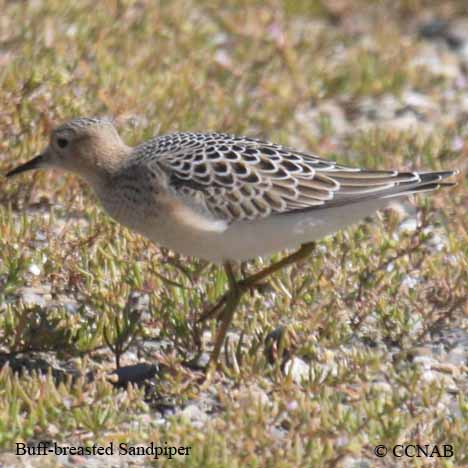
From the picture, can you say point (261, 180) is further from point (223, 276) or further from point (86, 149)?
point (86, 149)

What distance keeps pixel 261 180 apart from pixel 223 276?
0.88 m

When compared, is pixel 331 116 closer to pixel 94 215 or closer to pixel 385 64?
pixel 385 64

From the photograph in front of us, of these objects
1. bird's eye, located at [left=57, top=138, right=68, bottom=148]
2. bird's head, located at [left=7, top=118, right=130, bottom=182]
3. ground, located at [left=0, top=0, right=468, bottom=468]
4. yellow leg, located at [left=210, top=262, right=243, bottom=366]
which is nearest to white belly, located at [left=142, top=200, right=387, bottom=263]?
yellow leg, located at [left=210, top=262, right=243, bottom=366]

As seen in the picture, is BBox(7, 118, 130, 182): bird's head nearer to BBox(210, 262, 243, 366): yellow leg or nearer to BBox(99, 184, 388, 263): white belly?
BBox(99, 184, 388, 263): white belly

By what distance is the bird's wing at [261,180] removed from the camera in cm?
603

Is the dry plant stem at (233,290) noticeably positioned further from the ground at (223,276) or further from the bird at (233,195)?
the ground at (223,276)

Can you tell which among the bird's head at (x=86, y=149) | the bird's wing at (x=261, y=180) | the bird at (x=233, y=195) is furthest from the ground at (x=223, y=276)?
the bird's wing at (x=261, y=180)

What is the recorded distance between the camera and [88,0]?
1013cm

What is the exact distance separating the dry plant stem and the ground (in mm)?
123

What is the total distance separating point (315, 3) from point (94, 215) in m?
4.90

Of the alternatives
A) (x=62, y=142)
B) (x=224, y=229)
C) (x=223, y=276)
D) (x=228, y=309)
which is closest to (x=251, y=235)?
(x=224, y=229)

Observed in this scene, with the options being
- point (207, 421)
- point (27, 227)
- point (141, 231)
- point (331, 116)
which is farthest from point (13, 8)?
point (207, 421)

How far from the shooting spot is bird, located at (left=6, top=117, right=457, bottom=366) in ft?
19.6

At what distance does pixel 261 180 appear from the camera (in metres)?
6.11
